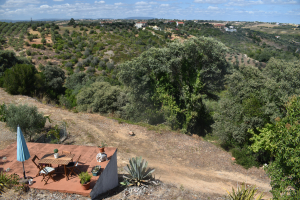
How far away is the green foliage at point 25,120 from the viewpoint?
9.72m

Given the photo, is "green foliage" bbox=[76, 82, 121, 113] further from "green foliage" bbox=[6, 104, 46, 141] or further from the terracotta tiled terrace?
the terracotta tiled terrace

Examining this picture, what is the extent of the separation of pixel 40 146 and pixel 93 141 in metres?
3.47

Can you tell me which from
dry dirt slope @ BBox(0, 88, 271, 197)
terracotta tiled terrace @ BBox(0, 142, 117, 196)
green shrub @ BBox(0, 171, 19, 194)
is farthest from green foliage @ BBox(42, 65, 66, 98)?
green shrub @ BBox(0, 171, 19, 194)

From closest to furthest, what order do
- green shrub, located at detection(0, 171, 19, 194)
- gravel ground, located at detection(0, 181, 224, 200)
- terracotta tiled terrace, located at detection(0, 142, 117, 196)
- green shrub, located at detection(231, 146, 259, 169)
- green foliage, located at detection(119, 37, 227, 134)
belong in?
gravel ground, located at detection(0, 181, 224, 200)
terracotta tiled terrace, located at detection(0, 142, 117, 196)
green shrub, located at detection(0, 171, 19, 194)
green shrub, located at detection(231, 146, 259, 169)
green foliage, located at detection(119, 37, 227, 134)

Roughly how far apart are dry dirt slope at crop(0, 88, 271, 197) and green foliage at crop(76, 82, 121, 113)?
69.8 inches

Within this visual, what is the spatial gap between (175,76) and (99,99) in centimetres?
629

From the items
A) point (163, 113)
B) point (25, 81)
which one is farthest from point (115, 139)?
point (25, 81)

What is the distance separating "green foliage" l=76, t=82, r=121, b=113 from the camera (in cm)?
1588

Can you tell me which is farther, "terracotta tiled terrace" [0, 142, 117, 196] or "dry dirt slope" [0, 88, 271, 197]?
"dry dirt slope" [0, 88, 271, 197]

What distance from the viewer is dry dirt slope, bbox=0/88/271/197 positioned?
885 centimetres

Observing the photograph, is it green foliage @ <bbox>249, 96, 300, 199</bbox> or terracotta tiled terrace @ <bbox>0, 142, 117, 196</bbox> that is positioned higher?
green foliage @ <bbox>249, 96, 300, 199</bbox>

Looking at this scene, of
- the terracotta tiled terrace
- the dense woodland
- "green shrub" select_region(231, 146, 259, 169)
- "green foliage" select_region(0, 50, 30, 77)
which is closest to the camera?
the terracotta tiled terrace

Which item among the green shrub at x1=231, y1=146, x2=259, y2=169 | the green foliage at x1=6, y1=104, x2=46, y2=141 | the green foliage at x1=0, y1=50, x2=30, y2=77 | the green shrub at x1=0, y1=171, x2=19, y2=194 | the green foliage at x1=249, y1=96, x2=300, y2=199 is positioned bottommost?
the green shrub at x1=231, y1=146, x2=259, y2=169

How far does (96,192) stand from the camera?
5930 mm
